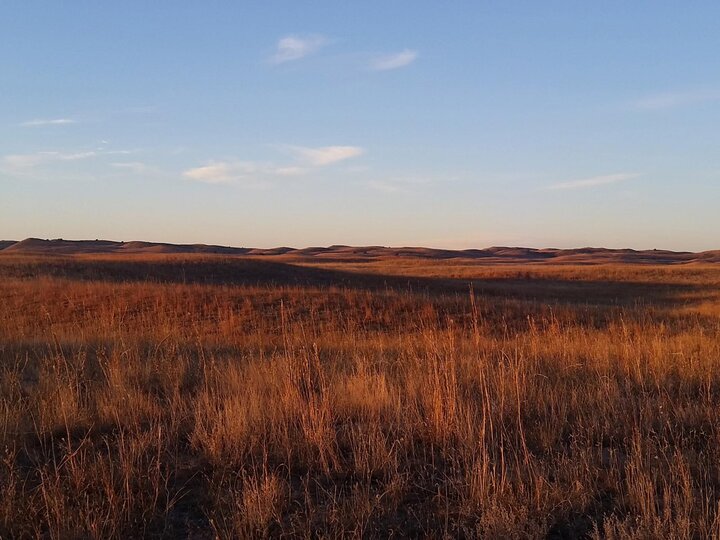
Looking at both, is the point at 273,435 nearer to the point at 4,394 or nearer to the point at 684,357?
the point at 4,394

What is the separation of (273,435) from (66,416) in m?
1.68

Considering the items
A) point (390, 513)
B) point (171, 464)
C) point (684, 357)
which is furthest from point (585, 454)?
point (684, 357)

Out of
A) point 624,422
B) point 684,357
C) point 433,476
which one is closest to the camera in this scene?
point 433,476

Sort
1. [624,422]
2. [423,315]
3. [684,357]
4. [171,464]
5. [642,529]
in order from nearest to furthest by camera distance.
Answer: [642,529] → [171,464] → [624,422] → [684,357] → [423,315]

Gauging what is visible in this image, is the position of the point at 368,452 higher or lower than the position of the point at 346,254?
lower

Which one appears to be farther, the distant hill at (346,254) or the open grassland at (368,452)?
the distant hill at (346,254)

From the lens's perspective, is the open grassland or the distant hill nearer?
the open grassland

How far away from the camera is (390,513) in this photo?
3.23 m

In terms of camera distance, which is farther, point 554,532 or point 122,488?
point 122,488

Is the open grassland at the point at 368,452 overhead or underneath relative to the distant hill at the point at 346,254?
underneath

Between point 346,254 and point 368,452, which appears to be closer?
point 368,452

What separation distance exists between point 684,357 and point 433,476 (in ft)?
15.2

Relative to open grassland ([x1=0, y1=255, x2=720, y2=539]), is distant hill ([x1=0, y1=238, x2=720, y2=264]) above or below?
above

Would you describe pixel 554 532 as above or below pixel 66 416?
below
